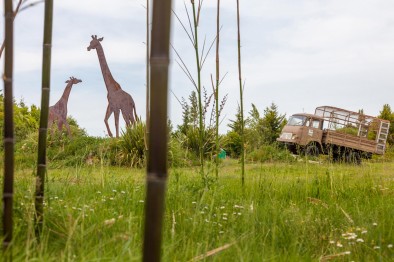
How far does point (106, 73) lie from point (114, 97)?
0.72 m

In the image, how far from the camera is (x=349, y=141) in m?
18.0

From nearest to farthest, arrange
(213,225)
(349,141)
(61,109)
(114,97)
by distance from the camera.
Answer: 1. (213,225)
2. (114,97)
3. (61,109)
4. (349,141)

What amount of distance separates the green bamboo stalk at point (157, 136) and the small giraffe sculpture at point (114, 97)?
12.8 m

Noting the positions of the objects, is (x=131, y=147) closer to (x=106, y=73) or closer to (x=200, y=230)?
(x=106, y=73)

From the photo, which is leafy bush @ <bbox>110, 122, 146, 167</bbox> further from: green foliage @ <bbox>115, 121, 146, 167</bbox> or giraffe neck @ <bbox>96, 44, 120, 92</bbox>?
giraffe neck @ <bbox>96, 44, 120, 92</bbox>

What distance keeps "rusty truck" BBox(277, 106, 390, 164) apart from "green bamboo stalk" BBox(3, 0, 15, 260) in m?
15.5

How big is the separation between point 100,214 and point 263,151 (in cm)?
1325

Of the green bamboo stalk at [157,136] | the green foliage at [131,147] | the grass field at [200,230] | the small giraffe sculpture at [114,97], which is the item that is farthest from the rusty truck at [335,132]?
the green bamboo stalk at [157,136]

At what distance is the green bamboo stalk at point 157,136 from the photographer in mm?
1039

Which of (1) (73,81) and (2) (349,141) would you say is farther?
(2) (349,141)

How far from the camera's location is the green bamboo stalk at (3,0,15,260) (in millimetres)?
1876

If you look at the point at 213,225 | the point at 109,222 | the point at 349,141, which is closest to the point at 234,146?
the point at 349,141

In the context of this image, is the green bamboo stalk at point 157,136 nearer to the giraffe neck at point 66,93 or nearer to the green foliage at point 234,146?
the giraffe neck at point 66,93

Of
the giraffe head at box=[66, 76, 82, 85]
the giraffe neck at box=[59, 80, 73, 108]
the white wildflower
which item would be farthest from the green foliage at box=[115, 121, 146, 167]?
the white wildflower
